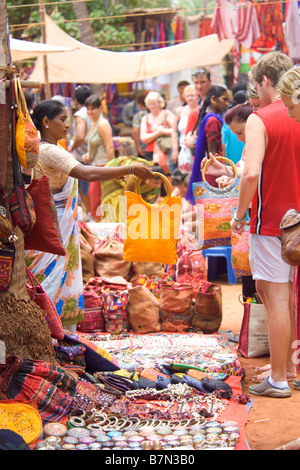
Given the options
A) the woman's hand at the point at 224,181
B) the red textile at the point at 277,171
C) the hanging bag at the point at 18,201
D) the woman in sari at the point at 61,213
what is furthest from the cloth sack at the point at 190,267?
the hanging bag at the point at 18,201

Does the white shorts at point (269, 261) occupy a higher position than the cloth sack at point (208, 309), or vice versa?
the white shorts at point (269, 261)

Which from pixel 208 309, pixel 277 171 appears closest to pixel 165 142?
pixel 208 309

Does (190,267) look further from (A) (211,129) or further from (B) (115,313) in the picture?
(A) (211,129)

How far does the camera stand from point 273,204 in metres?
4.35

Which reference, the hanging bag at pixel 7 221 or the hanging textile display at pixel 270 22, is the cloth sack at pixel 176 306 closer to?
the hanging bag at pixel 7 221

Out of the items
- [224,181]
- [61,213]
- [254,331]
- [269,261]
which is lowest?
[254,331]

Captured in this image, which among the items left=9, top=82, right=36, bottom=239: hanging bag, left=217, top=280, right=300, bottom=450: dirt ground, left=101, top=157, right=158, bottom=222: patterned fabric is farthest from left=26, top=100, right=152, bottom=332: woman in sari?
left=101, top=157, right=158, bottom=222: patterned fabric

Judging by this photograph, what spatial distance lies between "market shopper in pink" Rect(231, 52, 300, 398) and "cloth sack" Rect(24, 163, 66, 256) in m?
1.17

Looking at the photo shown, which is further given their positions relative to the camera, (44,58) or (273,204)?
(44,58)

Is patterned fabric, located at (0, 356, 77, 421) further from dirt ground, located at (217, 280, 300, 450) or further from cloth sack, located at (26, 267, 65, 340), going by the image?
dirt ground, located at (217, 280, 300, 450)

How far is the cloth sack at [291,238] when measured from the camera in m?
3.21

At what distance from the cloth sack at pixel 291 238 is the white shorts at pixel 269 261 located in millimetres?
1050

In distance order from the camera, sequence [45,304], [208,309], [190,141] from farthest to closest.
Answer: [190,141]
[208,309]
[45,304]

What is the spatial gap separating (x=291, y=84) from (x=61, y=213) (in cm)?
212
